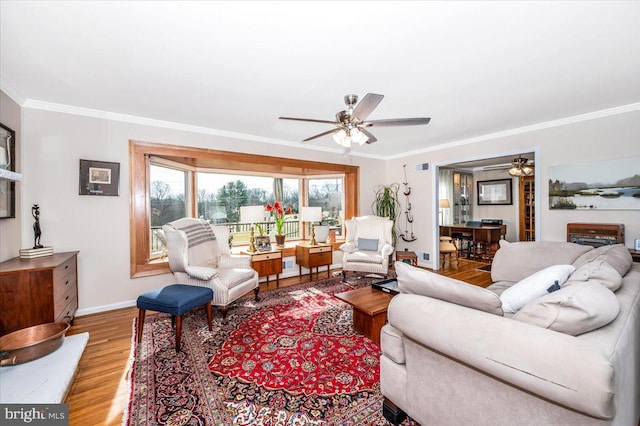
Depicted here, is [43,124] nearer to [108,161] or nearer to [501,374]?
[108,161]

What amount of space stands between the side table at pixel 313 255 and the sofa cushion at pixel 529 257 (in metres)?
2.61

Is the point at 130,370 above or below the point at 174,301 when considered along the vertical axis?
below

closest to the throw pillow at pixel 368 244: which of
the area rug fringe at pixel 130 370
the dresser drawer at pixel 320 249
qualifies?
the dresser drawer at pixel 320 249

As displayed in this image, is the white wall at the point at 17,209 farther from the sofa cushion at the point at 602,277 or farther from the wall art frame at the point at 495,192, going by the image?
the wall art frame at the point at 495,192

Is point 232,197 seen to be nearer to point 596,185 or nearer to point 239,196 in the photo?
point 239,196

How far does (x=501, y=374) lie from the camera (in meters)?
1.06

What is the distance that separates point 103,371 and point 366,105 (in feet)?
9.82

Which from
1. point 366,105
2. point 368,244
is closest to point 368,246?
point 368,244

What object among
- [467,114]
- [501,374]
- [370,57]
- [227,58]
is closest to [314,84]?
[370,57]

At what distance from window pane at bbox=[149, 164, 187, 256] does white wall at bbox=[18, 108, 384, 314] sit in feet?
1.76

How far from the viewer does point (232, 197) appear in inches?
203

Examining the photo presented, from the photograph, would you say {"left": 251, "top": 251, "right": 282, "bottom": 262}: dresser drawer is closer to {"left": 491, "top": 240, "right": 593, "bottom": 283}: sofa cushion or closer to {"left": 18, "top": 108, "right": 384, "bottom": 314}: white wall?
{"left": 18, "top": 108, "right": 384, "bottom": 314}: white wall

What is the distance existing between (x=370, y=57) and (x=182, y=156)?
292cm

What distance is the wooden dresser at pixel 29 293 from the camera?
87.7 inches
